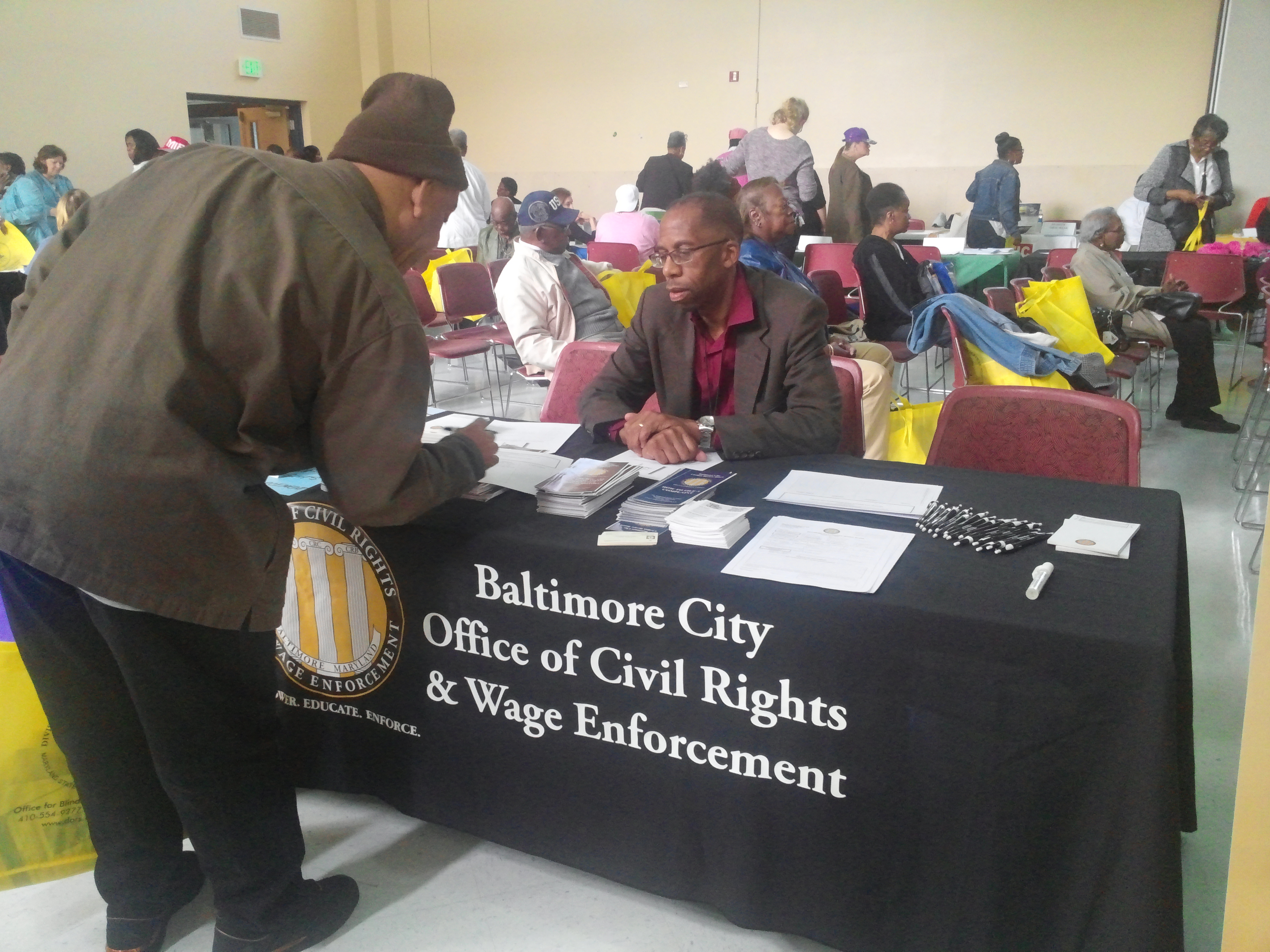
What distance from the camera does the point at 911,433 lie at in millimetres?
2871

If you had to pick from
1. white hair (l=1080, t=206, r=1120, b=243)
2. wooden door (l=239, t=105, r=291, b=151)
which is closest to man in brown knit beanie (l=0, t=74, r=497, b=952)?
white hair (l=1080, t=206, r=1120, b=243)

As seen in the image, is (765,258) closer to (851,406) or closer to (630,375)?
(851,406)

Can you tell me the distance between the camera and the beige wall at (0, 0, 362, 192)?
9.10 metres

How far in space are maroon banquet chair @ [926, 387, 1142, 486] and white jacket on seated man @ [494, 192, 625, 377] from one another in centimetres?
204

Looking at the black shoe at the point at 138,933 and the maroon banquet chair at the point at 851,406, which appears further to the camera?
the maroon banquet chair at the point at 851,406

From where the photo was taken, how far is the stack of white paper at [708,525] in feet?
4.85

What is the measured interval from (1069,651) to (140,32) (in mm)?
11857

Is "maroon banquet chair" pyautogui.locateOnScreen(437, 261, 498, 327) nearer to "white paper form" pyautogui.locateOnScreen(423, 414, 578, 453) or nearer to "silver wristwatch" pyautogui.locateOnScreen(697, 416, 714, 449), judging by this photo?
"white paper form" pyautogui.locateOnScreen(423, 414, 578, 453)

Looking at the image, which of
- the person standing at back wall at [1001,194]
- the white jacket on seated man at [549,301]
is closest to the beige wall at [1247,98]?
the person standing at back wall at [1001,194]

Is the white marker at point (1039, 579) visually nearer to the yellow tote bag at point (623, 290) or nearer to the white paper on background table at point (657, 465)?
the white paper on background table at point (657, 465)

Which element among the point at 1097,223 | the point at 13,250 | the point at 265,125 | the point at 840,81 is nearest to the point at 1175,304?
the point at 1097,223

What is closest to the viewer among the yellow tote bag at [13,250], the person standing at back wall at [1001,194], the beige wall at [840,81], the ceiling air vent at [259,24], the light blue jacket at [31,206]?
the yellow tote bag at [13,250]

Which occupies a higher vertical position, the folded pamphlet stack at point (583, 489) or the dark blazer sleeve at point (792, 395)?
the dark blazer sleeve at point (792, 395)

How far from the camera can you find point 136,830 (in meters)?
1.57
